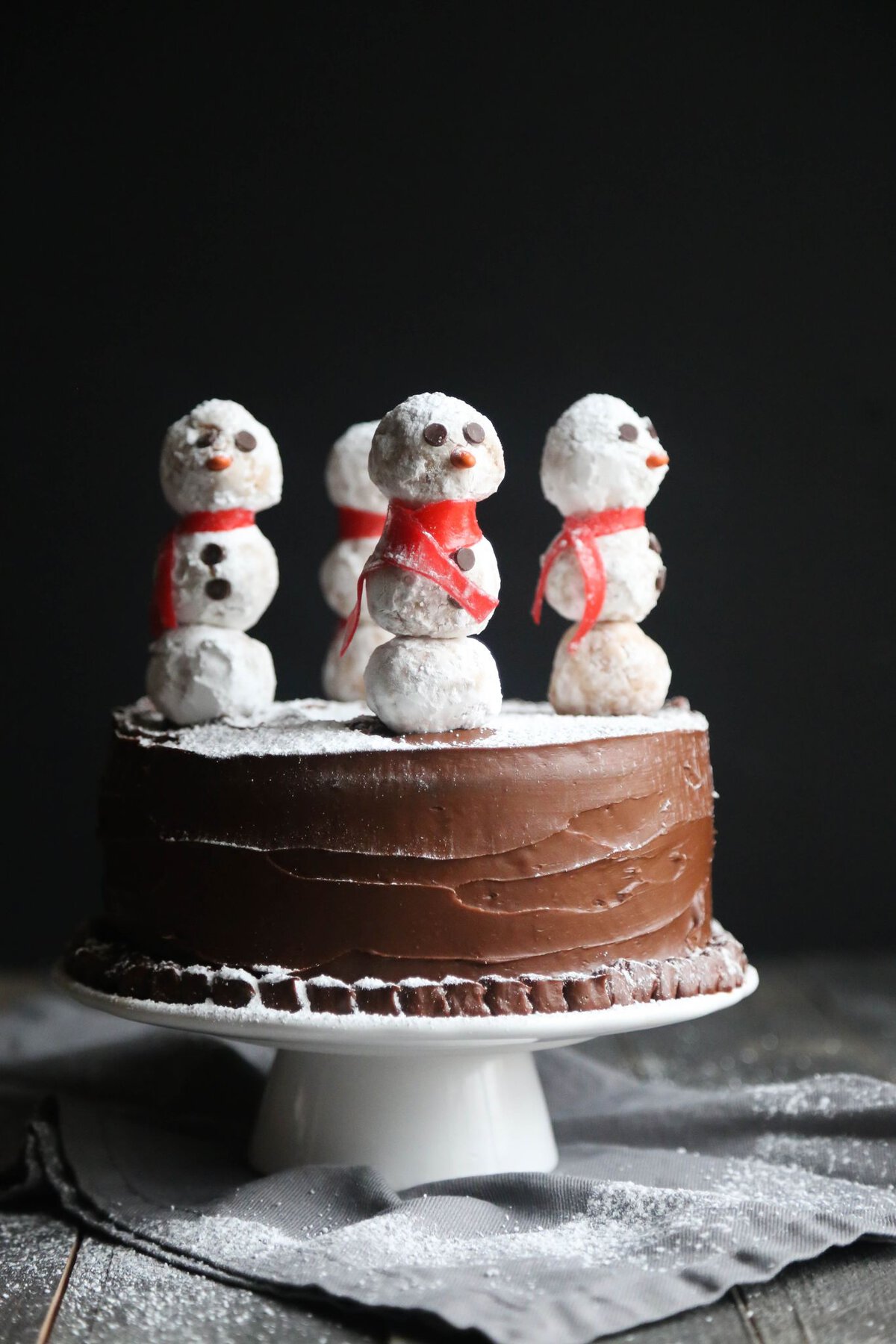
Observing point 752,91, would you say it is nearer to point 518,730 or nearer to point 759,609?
point 759,609

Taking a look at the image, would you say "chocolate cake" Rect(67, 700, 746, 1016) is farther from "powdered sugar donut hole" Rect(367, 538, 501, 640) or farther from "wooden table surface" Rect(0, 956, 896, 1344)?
"wooden table surface" Rect(0, 956, 896, 1344)

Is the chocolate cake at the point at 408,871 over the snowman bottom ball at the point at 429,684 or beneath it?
beneath

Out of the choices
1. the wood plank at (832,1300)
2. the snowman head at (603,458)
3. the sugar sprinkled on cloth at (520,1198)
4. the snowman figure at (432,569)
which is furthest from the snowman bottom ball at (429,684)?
the wood plank at (832,1300)

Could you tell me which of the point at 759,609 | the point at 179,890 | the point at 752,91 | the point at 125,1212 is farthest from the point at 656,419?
the point at 125,1212

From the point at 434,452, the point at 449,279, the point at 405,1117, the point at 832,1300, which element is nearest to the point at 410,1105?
the point at 405,1117

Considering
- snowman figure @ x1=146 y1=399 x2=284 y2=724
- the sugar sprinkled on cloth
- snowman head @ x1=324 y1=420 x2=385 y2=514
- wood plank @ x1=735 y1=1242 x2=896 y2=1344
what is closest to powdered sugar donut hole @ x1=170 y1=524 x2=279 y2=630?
snowman figure @ x1=146 y1=399 x2=284 y2=724

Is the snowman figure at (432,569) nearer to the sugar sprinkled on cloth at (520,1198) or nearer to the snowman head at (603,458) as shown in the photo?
the snowman head at (603,458)

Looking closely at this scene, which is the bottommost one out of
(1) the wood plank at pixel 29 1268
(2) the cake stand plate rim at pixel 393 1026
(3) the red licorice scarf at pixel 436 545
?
(1) the wood plank at pixel 29 1268
